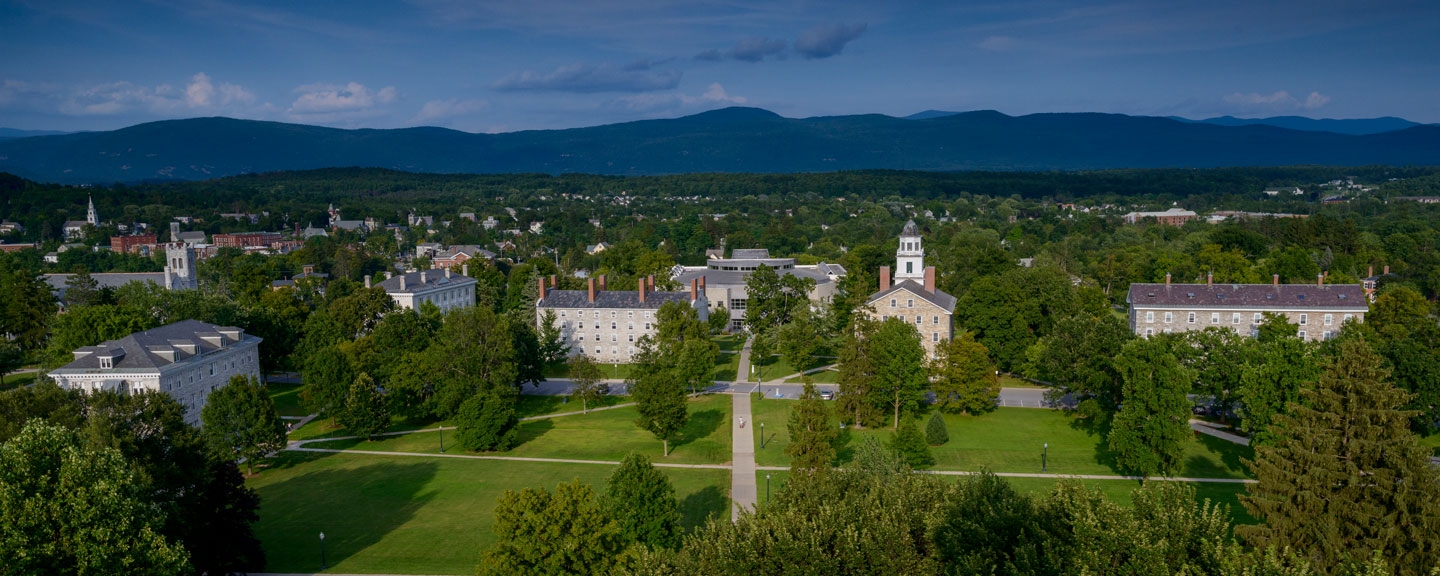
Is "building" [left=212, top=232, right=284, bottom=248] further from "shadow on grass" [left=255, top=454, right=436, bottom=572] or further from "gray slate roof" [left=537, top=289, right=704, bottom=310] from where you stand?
"shadow on grass" [left=255, top=454, right=436, bottom=572]

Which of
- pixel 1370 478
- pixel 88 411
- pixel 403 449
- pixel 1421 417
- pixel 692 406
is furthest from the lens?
pixel 692 406

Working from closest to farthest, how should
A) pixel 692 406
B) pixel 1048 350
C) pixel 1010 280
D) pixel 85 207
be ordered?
1. pixel 1048 350
2. pixel 692 406
3. pixel 1010 280
4. pixel 85 207

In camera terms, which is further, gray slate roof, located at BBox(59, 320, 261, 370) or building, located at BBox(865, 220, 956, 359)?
building, located at BBox(865, 220, 956, 359)

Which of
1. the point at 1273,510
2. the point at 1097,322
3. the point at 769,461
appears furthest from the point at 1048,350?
the point at 1273,510

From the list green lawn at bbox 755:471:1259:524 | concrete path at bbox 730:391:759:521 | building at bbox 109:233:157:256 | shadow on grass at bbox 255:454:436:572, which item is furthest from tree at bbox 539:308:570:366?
building at bbox 109:233:157:256

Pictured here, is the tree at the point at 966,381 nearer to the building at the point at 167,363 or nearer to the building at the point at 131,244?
the building at the point at 167,363

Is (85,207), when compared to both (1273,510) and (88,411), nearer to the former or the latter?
(88,411)
